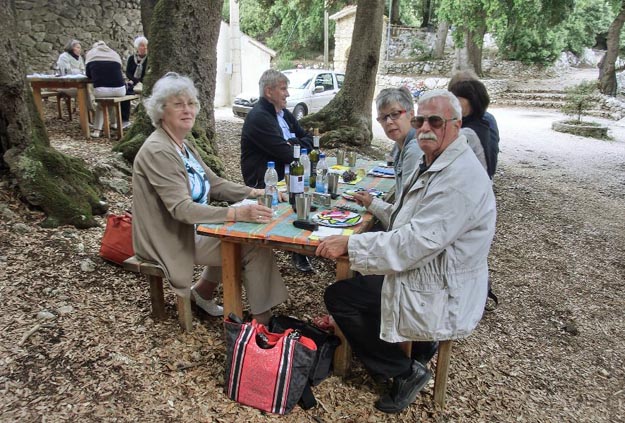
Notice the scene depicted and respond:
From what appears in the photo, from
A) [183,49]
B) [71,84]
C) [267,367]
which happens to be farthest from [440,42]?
[267,367]

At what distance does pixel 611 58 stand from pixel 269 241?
70.3 feet

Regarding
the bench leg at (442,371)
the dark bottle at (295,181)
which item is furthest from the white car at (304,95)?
the bench leg at (442,371)

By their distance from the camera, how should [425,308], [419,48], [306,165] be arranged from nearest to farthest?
[425,308], [306,165], [419,48]

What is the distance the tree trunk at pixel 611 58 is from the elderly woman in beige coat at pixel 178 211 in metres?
20.9

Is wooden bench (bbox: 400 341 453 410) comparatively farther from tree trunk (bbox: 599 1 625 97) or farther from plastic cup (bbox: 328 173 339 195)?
tree trunk (bbox: 599 1 625 97)

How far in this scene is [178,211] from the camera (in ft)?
8.61

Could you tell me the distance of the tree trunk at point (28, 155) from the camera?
3898 millimetres

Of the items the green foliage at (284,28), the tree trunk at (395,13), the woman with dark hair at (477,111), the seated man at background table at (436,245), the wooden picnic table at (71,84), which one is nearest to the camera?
the seated man at background table at (436,245)

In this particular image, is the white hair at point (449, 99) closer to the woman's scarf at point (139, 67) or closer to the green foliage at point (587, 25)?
the woman's scarf at point (139, 67)

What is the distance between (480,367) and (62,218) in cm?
346

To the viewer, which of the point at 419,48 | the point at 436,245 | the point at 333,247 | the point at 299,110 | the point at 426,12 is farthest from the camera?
the point at 426,12

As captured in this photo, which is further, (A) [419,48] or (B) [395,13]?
(B) [395,13]

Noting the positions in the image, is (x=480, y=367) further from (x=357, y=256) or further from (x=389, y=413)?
(x=357, y=256)

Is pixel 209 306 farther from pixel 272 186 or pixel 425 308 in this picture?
pixel 425 308
